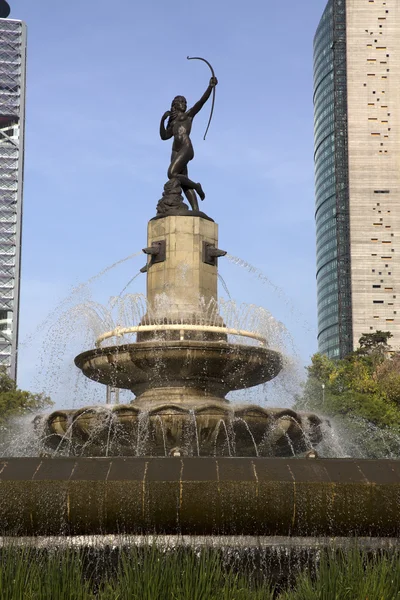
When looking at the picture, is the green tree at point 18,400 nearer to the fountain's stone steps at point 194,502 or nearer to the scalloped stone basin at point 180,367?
the scalloped stone basin at point 180,367

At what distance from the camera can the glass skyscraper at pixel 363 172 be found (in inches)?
6127

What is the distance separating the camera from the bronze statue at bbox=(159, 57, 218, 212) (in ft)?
69.8

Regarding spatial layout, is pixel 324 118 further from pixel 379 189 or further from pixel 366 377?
pixel 366 377

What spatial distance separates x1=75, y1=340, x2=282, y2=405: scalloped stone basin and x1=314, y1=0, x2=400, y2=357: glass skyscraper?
136114 mm

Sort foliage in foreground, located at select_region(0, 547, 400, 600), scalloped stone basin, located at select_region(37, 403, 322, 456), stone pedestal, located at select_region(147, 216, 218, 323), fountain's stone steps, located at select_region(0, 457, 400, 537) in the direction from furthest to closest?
stone pedestal, located at select_region(147, 216, 218, 323) → scalloped stone basin, located at select_region(37, 403, 322, 456) → fountain's stone steps, located at select_region(0, 457, 400, 537) → foliage in foreground, located at select_region(0, 547, 400, 600)

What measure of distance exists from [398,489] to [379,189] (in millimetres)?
150364

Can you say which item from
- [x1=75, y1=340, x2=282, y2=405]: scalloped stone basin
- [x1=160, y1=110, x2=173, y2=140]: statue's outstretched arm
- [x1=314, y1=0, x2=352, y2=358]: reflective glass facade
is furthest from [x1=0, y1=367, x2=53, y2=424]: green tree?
[x1=314, y1=0, x2=352, y2=358]: reflective glass facade

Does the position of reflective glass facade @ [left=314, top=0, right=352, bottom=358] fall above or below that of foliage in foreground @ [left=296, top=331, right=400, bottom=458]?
above

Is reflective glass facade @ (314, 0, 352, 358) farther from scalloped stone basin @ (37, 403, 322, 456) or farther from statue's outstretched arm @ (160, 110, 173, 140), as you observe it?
scalloped stone basin @ (37, 403, 322, 456)

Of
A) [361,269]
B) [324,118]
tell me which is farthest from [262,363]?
[324,118]

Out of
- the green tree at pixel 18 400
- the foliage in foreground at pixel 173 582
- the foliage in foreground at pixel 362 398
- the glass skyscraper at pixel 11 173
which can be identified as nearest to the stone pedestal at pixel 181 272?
the foliage in foreground at pixel 173 582

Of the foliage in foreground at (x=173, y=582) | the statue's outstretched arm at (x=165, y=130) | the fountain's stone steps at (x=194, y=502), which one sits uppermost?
the statue's outstretched arm at (x=165, y=130)

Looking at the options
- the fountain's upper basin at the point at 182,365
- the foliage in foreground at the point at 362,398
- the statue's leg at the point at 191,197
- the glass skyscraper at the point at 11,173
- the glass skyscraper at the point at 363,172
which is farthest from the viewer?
the glass skyscraper at the point at 11,173

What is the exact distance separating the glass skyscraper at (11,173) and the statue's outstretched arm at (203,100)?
145 meters
